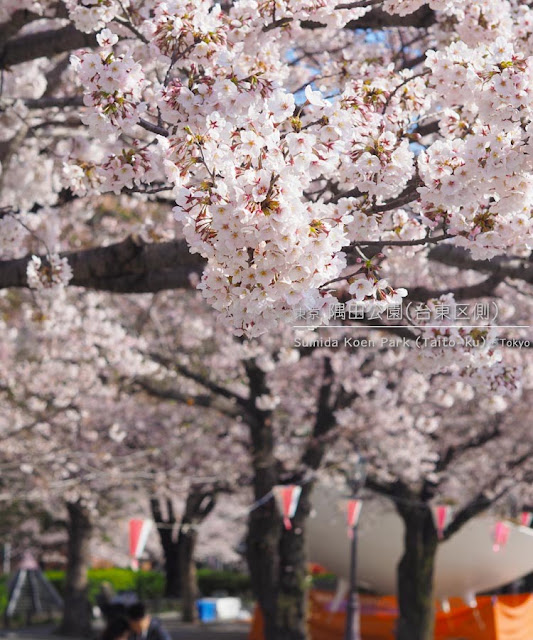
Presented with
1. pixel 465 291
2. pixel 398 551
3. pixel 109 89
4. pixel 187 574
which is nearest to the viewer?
pixel 109 89

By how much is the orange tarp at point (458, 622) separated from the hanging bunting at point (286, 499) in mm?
6301

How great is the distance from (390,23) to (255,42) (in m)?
1.29

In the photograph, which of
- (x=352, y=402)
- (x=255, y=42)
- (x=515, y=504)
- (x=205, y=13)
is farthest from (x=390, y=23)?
(x=515, y=504)

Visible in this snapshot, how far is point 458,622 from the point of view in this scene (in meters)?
18.9

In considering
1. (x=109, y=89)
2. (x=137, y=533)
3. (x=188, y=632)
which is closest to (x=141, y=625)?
(x=109, y=89)

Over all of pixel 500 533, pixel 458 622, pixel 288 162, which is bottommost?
pixel 458 622

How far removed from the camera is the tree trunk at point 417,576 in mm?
17000

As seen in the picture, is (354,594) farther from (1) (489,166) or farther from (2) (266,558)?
(1) (489,166)

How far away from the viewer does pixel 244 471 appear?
58.9 ft

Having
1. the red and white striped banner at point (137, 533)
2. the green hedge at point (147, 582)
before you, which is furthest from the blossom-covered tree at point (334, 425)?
the green hedge at point (147, 582)

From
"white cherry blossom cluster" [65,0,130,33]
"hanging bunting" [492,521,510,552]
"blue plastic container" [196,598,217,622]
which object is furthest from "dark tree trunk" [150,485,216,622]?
"white cherry blossom cluster" [65,0,130,33]

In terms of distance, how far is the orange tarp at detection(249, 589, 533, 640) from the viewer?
18062mm

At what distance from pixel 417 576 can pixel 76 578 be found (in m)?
8.72

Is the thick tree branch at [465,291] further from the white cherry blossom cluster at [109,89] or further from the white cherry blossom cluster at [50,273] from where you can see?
the white cherry blossom cluster at [109,89]
